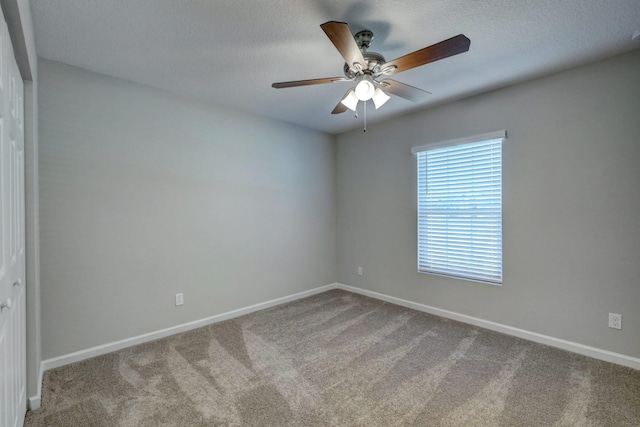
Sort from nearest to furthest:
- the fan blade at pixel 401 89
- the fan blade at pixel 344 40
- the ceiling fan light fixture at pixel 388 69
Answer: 1. the fan blade at pixel 344 40
2. the ceiling fan light fixture at pixel 388 69
3. the fan blade at pixel 401 89

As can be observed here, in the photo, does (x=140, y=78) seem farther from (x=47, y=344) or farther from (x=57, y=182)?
(x=47, y=344)

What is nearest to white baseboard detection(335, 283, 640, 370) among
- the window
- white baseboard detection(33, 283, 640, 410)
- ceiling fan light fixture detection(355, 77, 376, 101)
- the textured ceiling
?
white baseboard detection(33, 283, 640, 410)

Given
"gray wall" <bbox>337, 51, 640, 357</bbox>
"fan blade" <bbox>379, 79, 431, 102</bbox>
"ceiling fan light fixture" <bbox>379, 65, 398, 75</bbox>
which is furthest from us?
"gray wall" <bbox>337, 51, 640, 357</bbox>

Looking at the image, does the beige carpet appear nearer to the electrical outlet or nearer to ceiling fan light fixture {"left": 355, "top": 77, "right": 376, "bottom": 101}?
the electrical outlet

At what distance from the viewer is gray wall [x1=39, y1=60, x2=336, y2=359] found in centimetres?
244

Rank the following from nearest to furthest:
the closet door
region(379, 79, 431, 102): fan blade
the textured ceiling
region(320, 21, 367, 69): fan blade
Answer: the closet door, region(320, 21, 367, 69): fan blade, the textured ceiling, region(379, 79, 431, 102): fan blade

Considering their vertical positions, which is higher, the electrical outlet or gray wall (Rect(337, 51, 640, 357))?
gray wall (Rect(337, 51, 640, 357))

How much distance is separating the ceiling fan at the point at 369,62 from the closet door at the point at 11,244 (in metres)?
1.38

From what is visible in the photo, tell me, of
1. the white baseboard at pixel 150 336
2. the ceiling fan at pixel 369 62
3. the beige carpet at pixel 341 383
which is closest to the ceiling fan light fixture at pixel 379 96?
the ceiling fan at pixel 369 62

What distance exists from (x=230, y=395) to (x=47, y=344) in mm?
1597

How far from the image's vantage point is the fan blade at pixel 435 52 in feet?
5.00

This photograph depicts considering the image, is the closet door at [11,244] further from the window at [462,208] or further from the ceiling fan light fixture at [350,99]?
the window at [462,208]

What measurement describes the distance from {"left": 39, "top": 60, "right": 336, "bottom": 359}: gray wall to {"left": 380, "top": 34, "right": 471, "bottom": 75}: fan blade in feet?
7.06

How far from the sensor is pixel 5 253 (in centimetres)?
131
